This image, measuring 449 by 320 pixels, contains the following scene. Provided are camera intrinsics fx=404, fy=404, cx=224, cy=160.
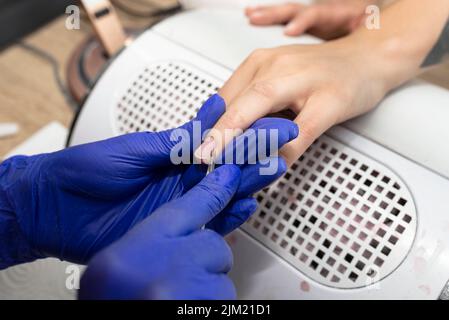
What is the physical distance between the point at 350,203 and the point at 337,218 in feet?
0.09

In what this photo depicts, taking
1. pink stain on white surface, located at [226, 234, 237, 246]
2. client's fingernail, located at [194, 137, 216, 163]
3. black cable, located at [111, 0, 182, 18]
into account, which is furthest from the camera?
black cable, located at [111, 0, 182, 18]

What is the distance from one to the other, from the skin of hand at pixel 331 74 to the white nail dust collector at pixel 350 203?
42 millimetres

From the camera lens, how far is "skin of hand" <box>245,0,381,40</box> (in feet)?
2.52

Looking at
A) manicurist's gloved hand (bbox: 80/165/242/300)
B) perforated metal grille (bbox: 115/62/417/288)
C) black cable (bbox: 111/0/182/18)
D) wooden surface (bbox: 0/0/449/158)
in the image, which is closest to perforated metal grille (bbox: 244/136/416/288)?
perforated metal grille (bbox: 115/62/417/288)

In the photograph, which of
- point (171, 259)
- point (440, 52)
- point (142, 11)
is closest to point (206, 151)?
point (171, 259)

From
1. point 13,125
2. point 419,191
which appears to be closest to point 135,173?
point 419,191

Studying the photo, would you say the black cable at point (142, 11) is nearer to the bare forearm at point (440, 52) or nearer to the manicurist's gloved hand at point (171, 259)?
the bare forearm at point (440, 52)

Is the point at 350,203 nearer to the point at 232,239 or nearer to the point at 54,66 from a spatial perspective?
the point at 232,239

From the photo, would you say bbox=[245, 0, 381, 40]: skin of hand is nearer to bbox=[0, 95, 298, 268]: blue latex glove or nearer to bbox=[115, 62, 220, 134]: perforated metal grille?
bbox=[115, 62, 220, 134]: perforated metal grille

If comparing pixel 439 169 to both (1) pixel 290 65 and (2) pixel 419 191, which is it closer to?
(2) pixel 419 191

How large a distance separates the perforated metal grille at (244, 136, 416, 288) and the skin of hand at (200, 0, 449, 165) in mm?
53

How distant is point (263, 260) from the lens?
565 mm

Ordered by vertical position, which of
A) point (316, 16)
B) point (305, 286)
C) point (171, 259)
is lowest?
point (305, 286)

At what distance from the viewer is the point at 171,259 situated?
0.37 meters
